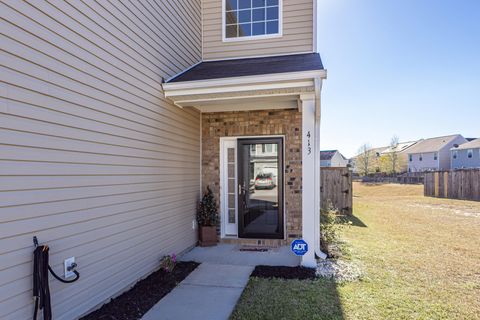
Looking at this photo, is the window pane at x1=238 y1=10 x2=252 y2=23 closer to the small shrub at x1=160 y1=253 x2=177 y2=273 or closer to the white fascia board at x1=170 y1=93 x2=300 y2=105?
the white fascia board at x1=170 y1=93 x2=300 y2=105

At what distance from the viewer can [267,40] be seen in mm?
6344

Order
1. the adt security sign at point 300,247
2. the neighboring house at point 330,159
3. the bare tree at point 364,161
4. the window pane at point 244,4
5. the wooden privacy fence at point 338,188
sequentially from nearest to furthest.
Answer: the adt security sign at point 300,247
the window pane at point 244,4
the wooden privacy fence at point 338,188
the bare tree at point 364,161
the neighboring house at point 330,159

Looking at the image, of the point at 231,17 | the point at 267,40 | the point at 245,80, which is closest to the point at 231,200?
the point at 245,80

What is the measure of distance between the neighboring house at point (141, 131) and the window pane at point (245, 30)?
27mm

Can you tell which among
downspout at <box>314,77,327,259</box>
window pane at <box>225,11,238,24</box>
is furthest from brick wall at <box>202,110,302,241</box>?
window pane at <box>225,11,238,24</box>

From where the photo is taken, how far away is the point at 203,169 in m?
6.32

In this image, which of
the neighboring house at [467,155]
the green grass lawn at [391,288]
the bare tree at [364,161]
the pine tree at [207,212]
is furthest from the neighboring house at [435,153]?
the pine tree at [207,212]

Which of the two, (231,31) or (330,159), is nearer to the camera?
(231,31)

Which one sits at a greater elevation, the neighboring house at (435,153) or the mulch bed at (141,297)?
the neighboring house at (435,153)

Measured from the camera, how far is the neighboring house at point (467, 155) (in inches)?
1319

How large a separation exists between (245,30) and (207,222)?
14.0 ft

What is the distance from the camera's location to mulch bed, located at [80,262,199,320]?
3.09m

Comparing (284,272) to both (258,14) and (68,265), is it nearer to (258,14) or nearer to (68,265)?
(68,265)

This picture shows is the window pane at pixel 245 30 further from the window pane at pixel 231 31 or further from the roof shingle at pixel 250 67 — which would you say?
the roof shingle at pixel 250 67
